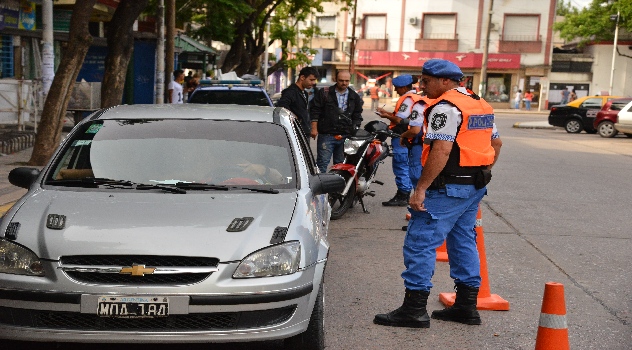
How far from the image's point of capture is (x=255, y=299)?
440 cm

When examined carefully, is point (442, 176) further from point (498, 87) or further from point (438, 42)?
point (438, 42)

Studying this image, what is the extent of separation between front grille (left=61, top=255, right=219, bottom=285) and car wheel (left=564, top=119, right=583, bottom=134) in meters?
31.1

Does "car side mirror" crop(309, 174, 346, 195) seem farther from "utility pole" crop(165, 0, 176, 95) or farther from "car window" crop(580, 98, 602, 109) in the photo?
"car window" crop(580, 98, 602, 109)

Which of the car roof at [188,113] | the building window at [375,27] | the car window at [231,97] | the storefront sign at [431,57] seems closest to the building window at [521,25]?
the storefront sign at [431,57]

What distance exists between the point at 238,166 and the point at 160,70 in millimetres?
17058

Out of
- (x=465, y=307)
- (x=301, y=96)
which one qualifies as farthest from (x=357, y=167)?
(x=465, y=307)

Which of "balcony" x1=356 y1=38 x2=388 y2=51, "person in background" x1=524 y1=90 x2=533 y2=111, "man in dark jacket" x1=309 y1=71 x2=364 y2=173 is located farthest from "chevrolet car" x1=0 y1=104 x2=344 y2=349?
"balcony" x1=356 y1=38 x2=388 y2=51

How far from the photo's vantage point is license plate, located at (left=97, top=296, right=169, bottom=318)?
430cm

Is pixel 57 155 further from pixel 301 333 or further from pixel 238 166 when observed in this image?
pixel 301 333

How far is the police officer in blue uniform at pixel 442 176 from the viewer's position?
545 cm

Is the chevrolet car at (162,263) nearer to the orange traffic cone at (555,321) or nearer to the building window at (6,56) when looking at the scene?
the orange traffic cone at (555,321)

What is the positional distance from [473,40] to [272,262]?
62300 millimetres

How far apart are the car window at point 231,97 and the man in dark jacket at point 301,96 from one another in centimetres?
395

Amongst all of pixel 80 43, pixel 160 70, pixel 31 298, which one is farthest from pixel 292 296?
pixel 160 70
